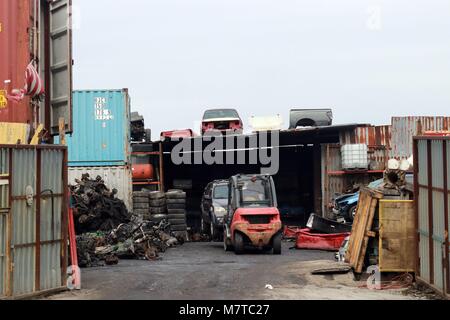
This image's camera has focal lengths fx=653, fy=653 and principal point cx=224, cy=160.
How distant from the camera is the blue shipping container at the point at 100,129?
24.8 m

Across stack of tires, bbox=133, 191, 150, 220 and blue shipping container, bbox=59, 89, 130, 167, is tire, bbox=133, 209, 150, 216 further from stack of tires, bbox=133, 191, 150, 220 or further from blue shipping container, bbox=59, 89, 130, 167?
blue shipping container, bbox=59, 89, 130, 167

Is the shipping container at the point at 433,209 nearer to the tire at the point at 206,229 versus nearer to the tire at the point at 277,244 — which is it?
the tire at the point at 277,244

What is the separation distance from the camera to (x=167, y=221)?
24.5 meters

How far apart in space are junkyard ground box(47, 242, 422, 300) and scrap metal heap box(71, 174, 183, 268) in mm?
684

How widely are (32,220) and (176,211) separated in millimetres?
14092

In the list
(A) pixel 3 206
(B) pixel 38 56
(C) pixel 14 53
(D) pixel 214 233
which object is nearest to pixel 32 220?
(A) pixel 3 206

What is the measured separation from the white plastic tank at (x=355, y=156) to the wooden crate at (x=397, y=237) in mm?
14336

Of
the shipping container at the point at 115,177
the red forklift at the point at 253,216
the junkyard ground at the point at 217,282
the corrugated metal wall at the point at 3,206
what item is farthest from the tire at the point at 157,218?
the corrugated metal wall at the point at 3,206

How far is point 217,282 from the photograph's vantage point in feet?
42.1

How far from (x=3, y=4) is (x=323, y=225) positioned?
14.3m

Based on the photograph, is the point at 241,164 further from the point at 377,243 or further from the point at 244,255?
the point at 377,243

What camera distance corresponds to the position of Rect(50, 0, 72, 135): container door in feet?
42.2

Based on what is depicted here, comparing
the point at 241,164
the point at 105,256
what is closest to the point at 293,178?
the point at 241,164

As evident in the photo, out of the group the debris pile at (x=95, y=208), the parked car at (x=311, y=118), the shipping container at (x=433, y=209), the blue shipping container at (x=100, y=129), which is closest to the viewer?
the shipping container at (x=433, y=209)
